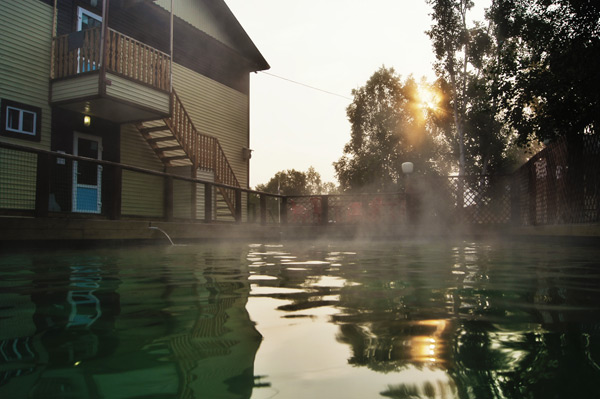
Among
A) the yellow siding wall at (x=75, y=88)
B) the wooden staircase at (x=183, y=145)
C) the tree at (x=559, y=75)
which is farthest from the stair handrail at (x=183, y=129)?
the tree at (x=559, y=75)

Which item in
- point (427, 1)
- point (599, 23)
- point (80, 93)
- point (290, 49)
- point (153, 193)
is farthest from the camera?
point (427, 1)

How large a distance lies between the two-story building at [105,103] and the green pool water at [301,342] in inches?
235

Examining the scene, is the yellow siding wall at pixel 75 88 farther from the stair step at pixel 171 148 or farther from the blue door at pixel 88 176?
the stair step at pixel 171 148

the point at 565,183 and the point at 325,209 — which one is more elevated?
the point at 565,183

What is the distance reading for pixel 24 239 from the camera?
20.3ft

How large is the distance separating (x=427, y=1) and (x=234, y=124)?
12944 millimetres

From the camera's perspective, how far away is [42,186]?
664 centimetres

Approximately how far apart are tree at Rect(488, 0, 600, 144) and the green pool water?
5.78 m

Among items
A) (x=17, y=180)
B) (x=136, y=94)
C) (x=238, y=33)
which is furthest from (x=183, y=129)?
(x=17, y=180)

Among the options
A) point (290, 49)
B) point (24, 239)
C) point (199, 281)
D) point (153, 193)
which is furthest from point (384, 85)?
point (199, 281)

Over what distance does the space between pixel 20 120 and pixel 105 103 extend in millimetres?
→ 1901

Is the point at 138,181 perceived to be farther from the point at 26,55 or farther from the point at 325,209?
the point at 325,209

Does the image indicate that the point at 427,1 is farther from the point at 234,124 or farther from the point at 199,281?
the point at 199,281

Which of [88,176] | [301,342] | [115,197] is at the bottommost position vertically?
[301,342]
